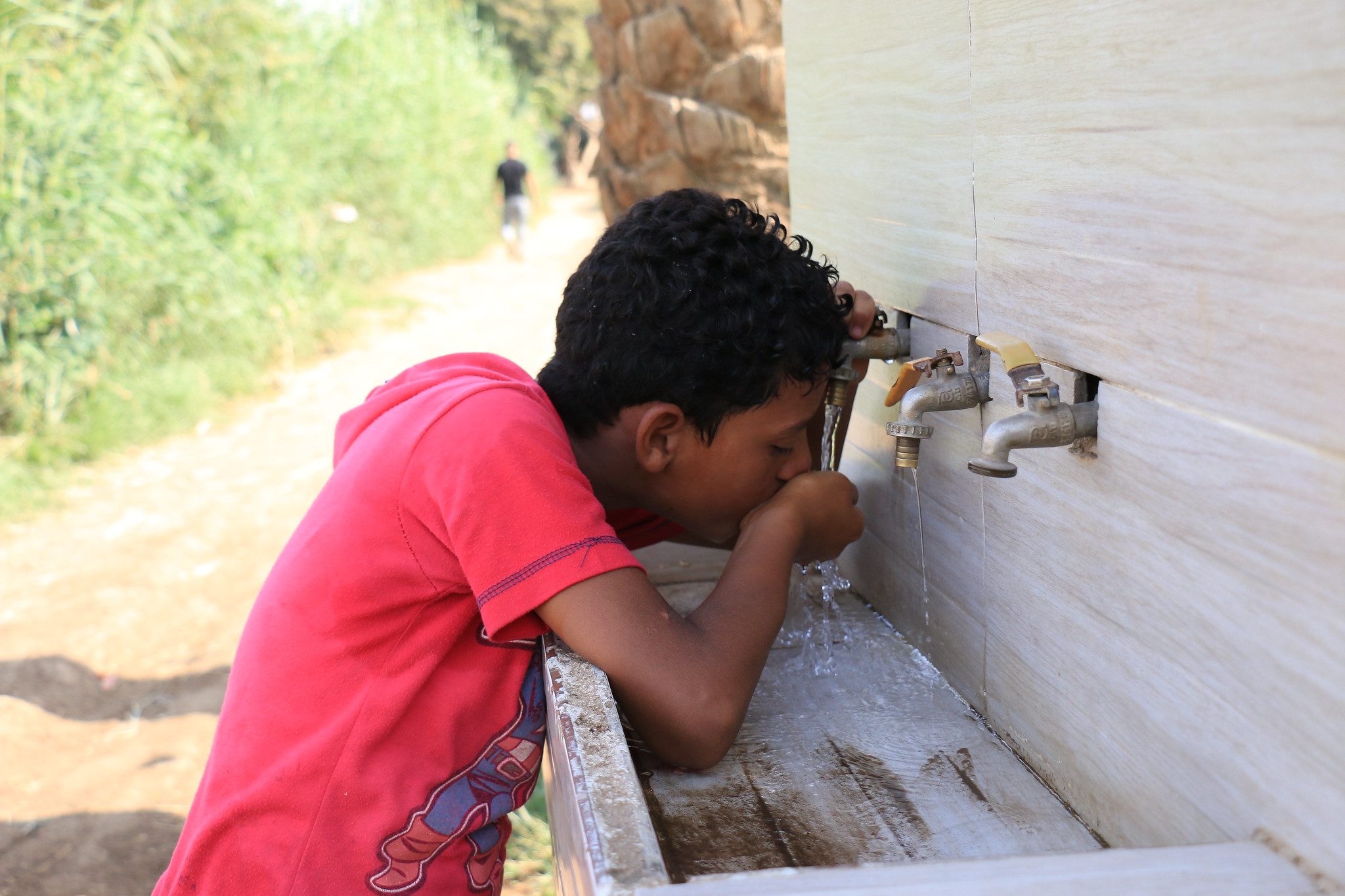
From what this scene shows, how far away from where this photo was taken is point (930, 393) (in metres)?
1.27

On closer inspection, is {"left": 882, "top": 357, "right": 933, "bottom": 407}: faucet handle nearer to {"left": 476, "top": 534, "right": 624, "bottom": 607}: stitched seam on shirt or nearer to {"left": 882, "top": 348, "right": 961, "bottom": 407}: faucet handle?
{"left": 882, "top": 348, "right": 961, "bottom": 407}: faucet handle

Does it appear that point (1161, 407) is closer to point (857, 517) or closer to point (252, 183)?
point (857, 517)

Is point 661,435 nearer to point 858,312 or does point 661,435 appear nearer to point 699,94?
point 858,312

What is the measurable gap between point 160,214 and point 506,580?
5535 millimetres

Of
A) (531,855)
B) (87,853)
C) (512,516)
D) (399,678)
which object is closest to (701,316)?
(512,516)

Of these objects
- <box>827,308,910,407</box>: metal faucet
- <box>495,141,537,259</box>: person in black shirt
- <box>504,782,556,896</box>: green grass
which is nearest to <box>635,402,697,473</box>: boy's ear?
<box>827,308,910,407</box>: metal faucet

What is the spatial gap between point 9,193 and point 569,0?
71.6 ft

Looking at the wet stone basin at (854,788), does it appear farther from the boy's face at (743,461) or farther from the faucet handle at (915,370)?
the faucet handle at (915,370)

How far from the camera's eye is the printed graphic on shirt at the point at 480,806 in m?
1.38

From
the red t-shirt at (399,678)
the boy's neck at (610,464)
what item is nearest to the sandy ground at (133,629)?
the red t-shirt at (399,678)

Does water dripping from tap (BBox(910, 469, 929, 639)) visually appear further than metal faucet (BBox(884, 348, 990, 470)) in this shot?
Yes

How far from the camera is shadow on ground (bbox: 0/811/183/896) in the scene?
2.84m

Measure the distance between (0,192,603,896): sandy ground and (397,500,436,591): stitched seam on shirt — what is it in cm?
203

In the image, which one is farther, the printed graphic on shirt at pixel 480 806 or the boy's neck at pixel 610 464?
the boy's neck at pixel 610 464
